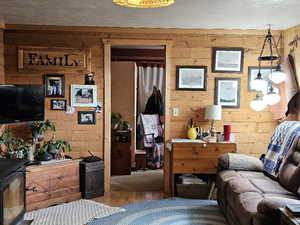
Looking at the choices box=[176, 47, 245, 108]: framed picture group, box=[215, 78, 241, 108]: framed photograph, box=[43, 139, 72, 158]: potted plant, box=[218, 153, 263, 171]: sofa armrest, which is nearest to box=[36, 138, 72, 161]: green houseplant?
box=[43, 139, 72, 158]: potted plant

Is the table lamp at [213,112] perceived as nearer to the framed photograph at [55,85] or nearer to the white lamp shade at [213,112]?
the white lamp shade at [213,112]

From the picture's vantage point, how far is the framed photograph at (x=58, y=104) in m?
4.48

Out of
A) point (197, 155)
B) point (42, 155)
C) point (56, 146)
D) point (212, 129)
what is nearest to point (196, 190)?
point (197, 155)

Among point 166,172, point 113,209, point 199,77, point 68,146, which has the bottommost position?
point 113,209

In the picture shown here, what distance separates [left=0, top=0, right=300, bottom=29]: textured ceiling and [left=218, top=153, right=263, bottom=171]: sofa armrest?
1.60m

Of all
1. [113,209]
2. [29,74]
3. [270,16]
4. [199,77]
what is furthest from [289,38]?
[29,74]

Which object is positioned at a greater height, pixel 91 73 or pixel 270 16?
pixel 270 16

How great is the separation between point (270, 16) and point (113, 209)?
9.20ft

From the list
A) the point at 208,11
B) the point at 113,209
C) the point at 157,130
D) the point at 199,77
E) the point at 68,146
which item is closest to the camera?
the point at 208,11

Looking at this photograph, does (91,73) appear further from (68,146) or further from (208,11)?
(208,11)

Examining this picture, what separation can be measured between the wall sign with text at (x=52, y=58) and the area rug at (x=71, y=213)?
1761 millimetres

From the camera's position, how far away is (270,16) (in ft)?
12.2

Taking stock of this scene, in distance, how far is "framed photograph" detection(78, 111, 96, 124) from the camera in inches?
178

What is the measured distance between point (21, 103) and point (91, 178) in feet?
4.15
